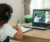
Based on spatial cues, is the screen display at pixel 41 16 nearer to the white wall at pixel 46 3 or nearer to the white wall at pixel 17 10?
the white wall at pixel 17 10

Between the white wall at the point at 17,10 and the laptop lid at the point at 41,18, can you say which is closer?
the laptop lid at the point at 41,18

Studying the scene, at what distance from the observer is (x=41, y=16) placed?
182 centimetres

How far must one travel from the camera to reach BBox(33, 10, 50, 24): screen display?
178 cm

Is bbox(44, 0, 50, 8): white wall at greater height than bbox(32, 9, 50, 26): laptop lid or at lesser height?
greater

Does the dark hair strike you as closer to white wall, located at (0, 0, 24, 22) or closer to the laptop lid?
the laptop lid

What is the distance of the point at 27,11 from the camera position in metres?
2.32

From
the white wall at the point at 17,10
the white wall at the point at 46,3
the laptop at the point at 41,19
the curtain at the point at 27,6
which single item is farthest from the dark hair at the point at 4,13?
the white wall at the point at 46,3

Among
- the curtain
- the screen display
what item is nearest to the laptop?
the screen display

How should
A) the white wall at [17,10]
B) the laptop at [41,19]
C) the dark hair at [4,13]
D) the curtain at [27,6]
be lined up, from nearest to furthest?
1. the dark hair at [4,13]
2. the laptop at [41,19]
3. the white wall at [17,10]
4. the curtain at [27,6]

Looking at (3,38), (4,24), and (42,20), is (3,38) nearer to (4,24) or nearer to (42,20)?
(4,24)

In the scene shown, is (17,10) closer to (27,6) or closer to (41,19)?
(27,6)

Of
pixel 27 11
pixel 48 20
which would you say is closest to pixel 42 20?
pixel 48 20

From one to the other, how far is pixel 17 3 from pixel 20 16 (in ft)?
0.96

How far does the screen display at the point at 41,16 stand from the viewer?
5.83ft
